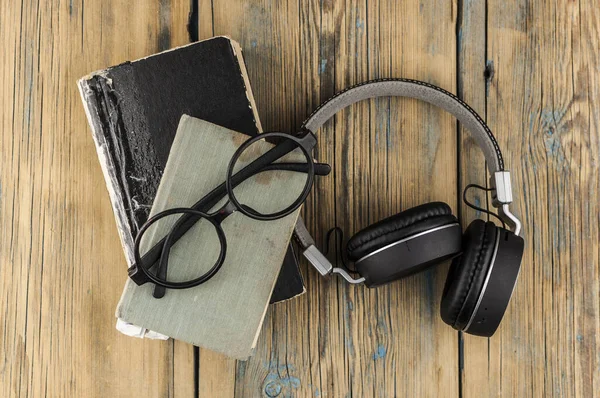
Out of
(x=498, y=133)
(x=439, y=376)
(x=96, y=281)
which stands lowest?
(x=439, y=376)

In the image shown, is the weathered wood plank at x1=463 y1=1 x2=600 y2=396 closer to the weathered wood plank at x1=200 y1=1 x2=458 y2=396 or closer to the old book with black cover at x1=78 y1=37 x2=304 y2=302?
the weathered wood plank at x1=200 y1=1 x2=458 y2=396

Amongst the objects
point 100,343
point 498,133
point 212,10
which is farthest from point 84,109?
point 498,133

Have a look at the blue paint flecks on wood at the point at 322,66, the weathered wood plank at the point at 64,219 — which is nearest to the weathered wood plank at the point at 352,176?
the blue paint flecks on wood at the point at 322,66

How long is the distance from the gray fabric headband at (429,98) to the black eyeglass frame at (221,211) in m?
0.10

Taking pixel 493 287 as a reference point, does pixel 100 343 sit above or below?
below

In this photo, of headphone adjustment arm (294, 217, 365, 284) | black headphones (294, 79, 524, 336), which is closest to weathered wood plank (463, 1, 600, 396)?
black headphones (294, 79, 524, 336)

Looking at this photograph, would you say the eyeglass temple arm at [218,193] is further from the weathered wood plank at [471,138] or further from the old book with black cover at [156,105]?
the weathered wood plank at [471,138]

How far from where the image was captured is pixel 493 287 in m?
0.58

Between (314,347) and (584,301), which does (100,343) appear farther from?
(584,301)

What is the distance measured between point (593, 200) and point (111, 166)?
651mm

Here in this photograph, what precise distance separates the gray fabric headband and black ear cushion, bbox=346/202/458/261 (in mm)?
102

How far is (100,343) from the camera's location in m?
0.70

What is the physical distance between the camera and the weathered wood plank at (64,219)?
0.70m

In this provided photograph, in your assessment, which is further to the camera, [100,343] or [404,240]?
[100,343]
